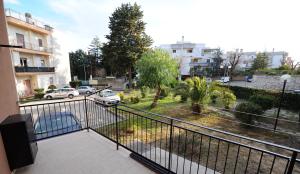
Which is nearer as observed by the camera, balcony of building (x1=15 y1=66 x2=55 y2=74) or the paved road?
the paved road

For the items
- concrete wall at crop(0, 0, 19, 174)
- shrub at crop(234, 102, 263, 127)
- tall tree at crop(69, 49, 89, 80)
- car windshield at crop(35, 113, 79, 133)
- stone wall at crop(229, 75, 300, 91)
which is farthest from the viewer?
tall tree at crop(69, 49, 89, 80)

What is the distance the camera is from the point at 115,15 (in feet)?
57.9

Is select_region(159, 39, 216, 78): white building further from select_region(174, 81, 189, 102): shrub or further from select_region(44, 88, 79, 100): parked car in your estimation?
select_region(44, 88, 79, 100): parked car

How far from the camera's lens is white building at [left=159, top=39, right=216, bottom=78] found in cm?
2875

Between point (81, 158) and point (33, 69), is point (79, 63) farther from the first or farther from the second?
point (81, 158)

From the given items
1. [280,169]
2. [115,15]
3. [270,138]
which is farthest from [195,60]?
[280,169]

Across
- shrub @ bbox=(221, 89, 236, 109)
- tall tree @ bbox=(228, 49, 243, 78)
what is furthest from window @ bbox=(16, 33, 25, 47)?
tall tree @ bbox=(228, 49, 243, 78)

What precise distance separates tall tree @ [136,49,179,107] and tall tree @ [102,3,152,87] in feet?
29.6

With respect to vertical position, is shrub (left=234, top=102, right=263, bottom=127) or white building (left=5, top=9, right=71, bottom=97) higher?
white building (left=5, top=9, right=71, bottom=97)

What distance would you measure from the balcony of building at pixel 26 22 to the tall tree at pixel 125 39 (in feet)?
20.7

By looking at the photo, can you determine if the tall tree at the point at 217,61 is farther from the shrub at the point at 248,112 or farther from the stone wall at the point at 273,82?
the shrub at the point at 248,112

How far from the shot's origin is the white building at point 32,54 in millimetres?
12109

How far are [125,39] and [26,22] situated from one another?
9.21 m

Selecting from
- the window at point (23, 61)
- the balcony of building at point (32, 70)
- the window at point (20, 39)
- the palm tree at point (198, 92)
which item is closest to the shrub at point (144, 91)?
the palm tree at point (198, 92)
